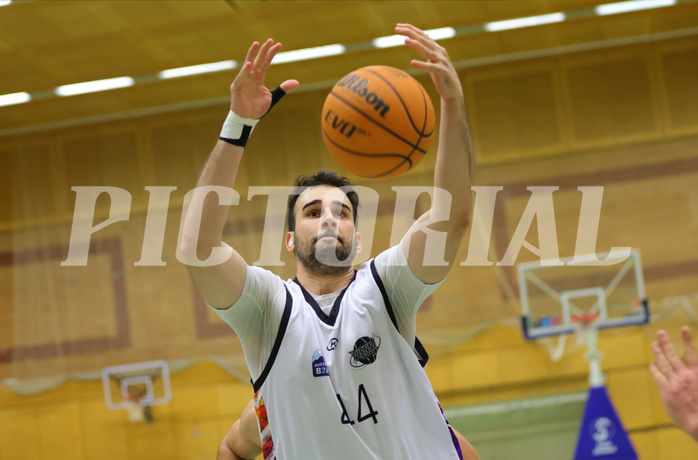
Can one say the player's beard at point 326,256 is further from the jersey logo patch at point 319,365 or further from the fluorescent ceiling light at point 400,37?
the fluorescent ceiling light at point 400,37

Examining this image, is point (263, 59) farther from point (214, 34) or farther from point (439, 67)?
point (214, 34)

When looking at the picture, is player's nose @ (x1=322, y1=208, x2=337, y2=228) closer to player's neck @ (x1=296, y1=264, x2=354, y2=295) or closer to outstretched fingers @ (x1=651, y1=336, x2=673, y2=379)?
player's neck @ (x1=296, y1=264, x2=354, y2=295)

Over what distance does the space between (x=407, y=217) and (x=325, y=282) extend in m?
6.20

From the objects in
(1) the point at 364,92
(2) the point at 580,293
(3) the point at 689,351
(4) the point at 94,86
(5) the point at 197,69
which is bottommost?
(3) the point at 689,351

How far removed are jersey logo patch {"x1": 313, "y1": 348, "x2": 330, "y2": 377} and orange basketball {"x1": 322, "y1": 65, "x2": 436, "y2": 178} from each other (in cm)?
85

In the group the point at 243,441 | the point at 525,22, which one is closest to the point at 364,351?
the point at 243,441

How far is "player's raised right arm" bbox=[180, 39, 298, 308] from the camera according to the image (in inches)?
109

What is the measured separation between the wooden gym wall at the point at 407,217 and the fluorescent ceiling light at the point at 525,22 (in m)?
0.96

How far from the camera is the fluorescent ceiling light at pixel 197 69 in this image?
8953 millimetres

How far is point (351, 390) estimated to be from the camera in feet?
9.81

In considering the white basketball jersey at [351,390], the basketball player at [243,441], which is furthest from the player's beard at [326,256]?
the basketball player at [243,441]

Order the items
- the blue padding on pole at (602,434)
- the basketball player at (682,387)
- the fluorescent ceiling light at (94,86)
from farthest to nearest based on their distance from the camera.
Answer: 1. the fluorescent ceiling light at (94,86)
2. the blue padding on pole at (602,434)
3. the basketball player at (682,387)

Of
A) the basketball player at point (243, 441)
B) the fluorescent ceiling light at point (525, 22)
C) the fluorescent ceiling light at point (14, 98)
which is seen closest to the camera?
the basketball player at point (243, 441)

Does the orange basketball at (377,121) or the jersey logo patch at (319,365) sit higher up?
the orange basketball at (377,121)
